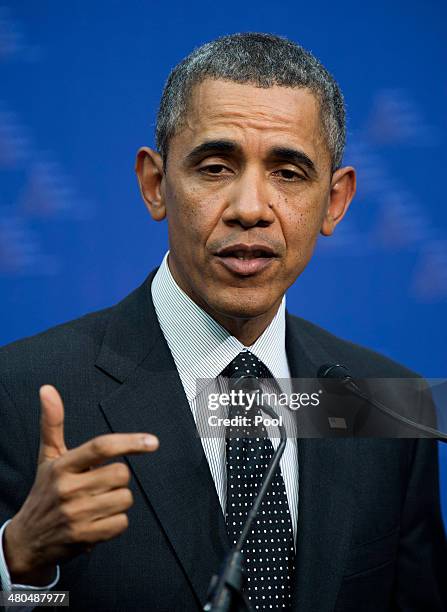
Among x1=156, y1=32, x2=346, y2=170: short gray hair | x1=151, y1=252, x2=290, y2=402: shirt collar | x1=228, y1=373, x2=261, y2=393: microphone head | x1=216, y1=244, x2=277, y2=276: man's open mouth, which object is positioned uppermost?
x1=156, y1=32, x2=346, y2=170: short gray hair

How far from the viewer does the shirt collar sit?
1.83m

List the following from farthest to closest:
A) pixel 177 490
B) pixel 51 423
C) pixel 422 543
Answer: pixel 422 543, pixel 177 490, pixel 51 423

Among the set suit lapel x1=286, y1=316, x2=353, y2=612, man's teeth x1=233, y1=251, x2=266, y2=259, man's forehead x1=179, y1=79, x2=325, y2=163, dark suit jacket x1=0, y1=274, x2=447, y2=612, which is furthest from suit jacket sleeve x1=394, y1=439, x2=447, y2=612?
man's forehead x1=179, y1=79, x2=325, y2=163

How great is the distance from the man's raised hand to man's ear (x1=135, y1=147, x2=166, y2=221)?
2.35ft

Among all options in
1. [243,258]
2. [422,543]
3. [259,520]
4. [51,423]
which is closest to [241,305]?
[243,258]

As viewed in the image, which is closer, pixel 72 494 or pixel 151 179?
pixel 72 494

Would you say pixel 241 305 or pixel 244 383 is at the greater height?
pixel 241 305

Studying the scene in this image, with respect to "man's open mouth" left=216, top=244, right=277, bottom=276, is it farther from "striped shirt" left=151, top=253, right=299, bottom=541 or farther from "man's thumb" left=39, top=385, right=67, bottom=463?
"man's thumb" left=39, top=385, right=67, bottom=463

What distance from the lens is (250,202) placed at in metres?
1.69

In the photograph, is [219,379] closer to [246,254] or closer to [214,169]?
[246,254]

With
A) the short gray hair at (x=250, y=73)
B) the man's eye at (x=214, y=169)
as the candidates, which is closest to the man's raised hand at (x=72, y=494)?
the man's eye at (x=214, y=169)

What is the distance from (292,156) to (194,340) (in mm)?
429

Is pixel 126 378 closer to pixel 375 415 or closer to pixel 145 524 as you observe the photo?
pixel 145 524

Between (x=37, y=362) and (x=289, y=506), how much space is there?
585 millimetres
